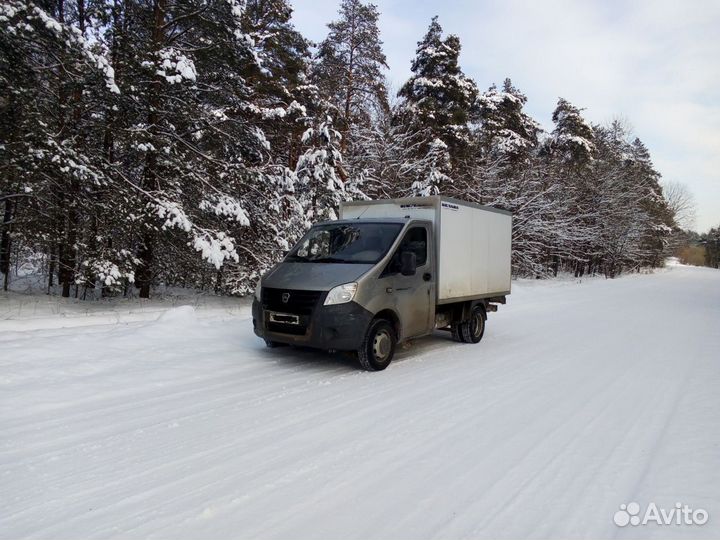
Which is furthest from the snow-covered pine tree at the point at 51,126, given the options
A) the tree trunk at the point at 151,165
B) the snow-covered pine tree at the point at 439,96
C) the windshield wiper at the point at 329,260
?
the snow-covered pine tree at the point at 439,96

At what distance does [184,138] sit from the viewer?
1223cm

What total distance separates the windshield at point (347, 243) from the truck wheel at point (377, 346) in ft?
3.12

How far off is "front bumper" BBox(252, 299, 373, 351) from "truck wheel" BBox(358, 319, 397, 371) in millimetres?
164

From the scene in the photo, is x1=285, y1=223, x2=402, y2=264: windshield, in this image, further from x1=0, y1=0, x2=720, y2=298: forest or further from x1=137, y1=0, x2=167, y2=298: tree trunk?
x1=137, y1=0, x2=167, y2=298: tree trunk

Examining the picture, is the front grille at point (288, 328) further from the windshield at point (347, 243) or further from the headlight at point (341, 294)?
the windshield at point (347, 243)

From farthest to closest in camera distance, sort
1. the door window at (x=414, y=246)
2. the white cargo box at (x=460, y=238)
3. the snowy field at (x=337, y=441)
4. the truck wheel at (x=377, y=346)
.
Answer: the white cargo box at (x=460, y=238) < the door window at (x=414, y=246) < the truck wheel at (x=377, y=346) < the snowy field at (x=337, y=441)

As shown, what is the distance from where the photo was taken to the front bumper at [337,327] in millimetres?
6074

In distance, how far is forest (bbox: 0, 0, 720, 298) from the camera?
8.81 m

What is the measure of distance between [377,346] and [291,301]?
1355 mm

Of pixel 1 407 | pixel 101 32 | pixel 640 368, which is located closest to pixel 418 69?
pixel 101 32

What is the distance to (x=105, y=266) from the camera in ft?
31.9

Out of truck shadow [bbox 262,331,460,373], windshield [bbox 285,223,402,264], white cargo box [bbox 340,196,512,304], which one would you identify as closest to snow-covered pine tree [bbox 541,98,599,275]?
white cargo box [bbox 340,196,512,304]

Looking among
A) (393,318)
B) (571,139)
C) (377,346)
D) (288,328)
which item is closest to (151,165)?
(288,328)

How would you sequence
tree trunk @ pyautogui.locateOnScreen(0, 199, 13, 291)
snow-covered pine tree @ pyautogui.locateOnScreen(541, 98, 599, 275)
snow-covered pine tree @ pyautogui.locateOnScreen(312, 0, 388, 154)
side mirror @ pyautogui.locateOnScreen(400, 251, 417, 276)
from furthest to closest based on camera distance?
snow-covered pine tree @ pyautogui.locateOnScreen(541, 98, 599, 275), snow-covered pine tree @ pyautogui.locateOnScreen(312, 0, 388, 154), tree trunk @ pyautogui.locateOnScreen(0, 199, 13, 291), side mirror @ pyautogui.locateOnScreen(400, 251, 417, 276)
